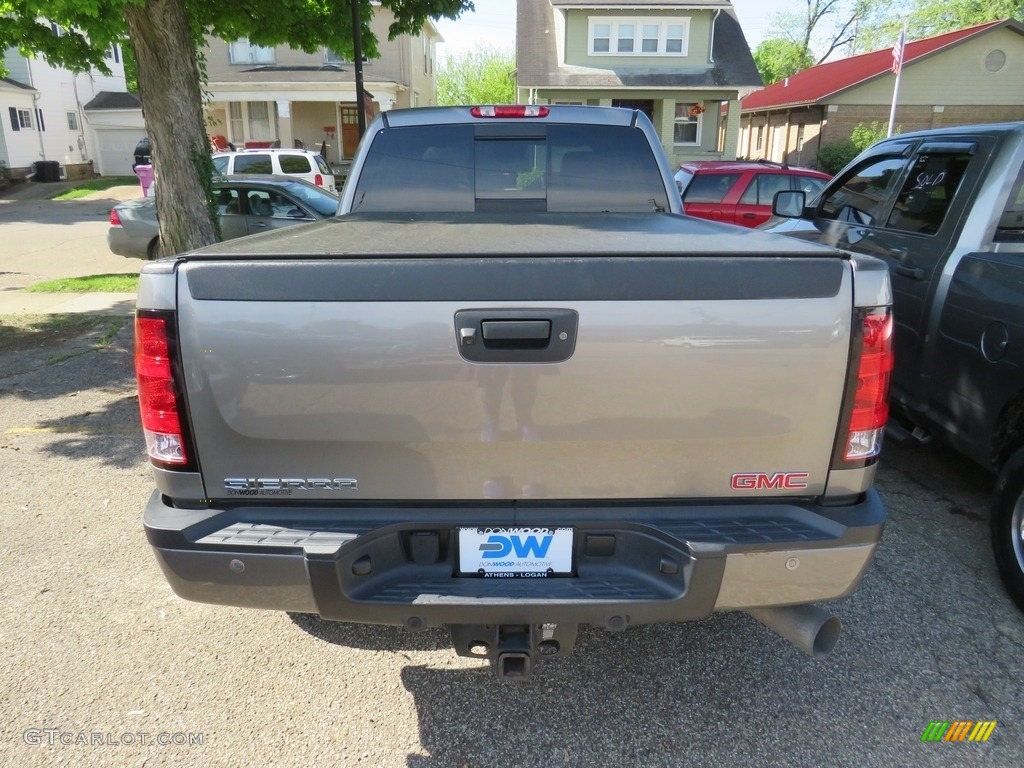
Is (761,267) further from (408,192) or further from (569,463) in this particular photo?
(408,192)

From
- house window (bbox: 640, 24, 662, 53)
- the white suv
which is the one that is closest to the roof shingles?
house window (bbox: 640, 24, 662, 53)

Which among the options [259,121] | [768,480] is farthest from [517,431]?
[259,121]

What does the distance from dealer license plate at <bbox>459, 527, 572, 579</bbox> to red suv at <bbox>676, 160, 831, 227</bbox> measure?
31.4ft

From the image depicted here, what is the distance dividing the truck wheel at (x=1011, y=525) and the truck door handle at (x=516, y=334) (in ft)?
8.05

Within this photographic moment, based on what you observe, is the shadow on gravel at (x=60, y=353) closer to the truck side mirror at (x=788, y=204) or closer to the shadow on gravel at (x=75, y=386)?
the shadow on gravel at (x=75, y=386)

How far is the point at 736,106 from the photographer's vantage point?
→ 28234mm

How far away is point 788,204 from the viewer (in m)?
6.24

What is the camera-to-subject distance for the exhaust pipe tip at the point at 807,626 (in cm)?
231

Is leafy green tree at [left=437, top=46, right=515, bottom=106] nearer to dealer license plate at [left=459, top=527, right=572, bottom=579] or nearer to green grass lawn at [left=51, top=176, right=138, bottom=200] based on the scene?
green grass lawn at [left=51, top=176, right=138, bottom=200]

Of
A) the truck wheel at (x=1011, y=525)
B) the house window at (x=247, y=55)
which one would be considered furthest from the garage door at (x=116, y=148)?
the truck wheel at (x=1011, y=525)

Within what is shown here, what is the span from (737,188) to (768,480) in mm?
9783

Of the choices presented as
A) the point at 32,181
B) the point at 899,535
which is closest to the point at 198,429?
the point at 899,535

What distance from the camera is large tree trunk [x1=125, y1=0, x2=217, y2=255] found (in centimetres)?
698

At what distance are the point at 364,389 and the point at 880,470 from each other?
3976 mm
